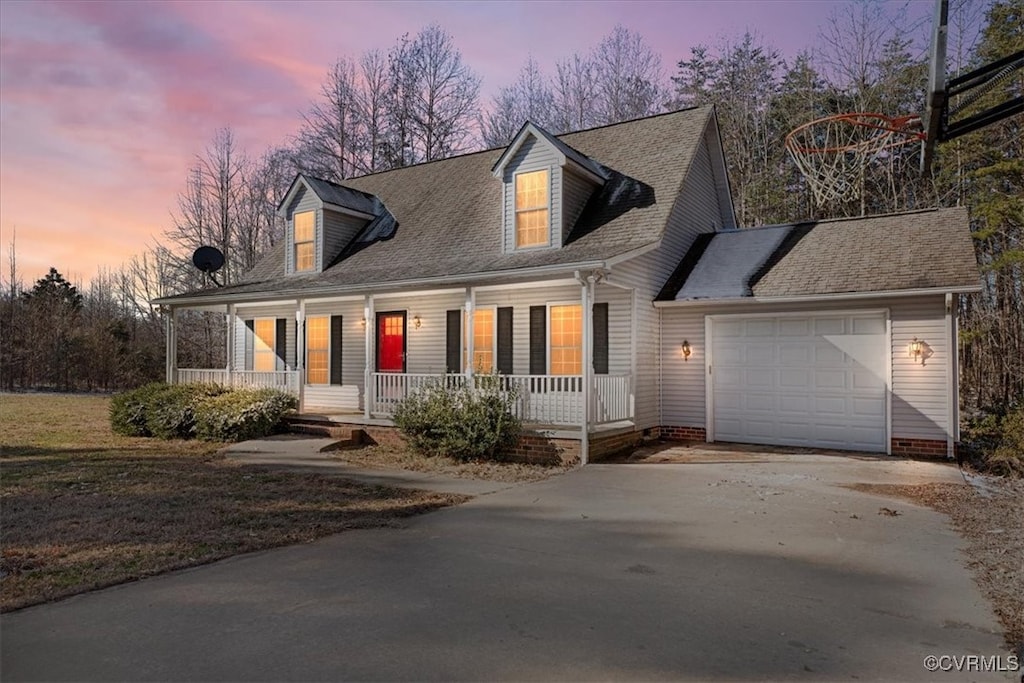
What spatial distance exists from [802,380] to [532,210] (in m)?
6.36

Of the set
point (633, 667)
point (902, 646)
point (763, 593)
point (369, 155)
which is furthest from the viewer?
point (369, 155)

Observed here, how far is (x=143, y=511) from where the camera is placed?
21.8ft

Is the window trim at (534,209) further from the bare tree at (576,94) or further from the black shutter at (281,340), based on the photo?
the bare tree at (576,94)

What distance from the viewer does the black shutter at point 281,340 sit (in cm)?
1695

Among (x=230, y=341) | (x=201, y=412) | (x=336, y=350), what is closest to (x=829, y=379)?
(x=336, y=350)

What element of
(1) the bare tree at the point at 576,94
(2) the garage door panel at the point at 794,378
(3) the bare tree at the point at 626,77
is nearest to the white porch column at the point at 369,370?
(2) the garage door panel at the point at 794,378

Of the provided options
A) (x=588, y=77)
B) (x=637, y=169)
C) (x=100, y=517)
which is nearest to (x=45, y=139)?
(x=100, y=517)

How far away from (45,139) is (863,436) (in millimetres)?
16541

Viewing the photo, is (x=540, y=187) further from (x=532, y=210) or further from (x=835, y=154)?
(x=835, y=154)

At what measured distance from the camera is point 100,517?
636 centimetres

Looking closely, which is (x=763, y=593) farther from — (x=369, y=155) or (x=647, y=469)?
(x=369, y=155)

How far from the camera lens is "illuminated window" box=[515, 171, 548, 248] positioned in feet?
42.8

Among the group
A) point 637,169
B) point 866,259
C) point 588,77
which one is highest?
point 588,77

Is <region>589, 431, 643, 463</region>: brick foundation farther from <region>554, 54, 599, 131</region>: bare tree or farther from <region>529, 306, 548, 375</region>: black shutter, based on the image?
<region>554, 54, 599, 131</region>: bare tree
